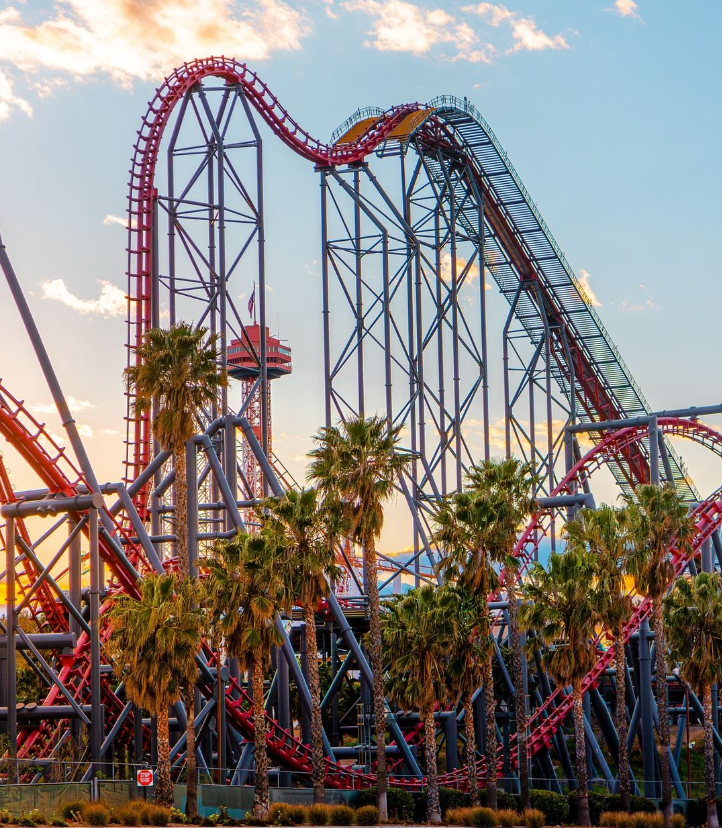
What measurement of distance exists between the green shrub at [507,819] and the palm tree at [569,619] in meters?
1.75

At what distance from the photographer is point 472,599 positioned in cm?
3256

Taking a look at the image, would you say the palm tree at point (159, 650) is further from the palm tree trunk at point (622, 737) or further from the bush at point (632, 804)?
the bush at point (632, 804)

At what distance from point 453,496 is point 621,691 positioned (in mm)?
6088

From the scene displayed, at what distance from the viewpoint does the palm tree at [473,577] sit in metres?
31.6

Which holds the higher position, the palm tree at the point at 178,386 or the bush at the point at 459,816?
the palm tree at the point at 178,386

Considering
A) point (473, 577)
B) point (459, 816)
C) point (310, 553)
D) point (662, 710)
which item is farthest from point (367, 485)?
point (662, 710)

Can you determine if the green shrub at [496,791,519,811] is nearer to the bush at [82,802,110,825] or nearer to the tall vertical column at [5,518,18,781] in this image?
the bush at [82,802,110,825]

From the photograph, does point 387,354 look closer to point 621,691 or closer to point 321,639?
point 321,639

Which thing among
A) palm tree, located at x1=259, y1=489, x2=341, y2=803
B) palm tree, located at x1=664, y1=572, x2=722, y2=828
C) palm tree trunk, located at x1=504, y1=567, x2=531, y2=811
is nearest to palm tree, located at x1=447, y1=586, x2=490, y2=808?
palm tree trunk, located at x1=504, y1=567, x2=531, y2=811

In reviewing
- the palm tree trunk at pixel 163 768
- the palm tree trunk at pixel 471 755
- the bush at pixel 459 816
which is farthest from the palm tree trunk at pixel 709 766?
the palm tree trunk at pixel 163 768

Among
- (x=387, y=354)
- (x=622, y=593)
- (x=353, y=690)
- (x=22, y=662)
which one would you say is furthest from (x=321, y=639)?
(x=22, y=662)

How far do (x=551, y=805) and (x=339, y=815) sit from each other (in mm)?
5876

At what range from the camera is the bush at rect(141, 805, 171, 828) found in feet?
82.2

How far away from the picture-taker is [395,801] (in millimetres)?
30812
